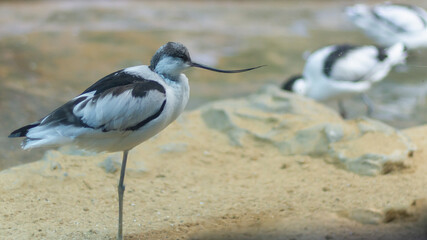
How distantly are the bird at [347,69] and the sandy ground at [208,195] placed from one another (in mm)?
1891

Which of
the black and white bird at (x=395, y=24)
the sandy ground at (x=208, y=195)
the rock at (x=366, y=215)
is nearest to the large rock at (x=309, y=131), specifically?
the sandy ground at (x=208, y=195)

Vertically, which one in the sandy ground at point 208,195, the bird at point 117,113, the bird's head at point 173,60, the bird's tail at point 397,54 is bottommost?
the sandy ground at point 208,195

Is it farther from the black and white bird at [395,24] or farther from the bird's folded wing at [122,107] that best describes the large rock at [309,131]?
the black and white bird at [395,24]

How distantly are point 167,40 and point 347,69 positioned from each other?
3194 mm

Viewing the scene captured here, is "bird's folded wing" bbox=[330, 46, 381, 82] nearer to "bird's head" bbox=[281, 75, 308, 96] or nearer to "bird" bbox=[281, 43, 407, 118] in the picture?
"bird" bbox=[281, 43, 407, 118]

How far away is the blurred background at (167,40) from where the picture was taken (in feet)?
21.3

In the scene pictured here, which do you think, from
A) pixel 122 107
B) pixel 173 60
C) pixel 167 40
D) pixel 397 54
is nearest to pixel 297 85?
pixel 397 54

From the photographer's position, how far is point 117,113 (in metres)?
2.95

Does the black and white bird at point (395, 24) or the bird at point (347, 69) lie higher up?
the black and white bird at point (395, 24)

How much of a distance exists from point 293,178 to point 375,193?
2.12ft

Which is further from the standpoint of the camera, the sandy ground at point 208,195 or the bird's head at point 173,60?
the bird's head at point 173,60

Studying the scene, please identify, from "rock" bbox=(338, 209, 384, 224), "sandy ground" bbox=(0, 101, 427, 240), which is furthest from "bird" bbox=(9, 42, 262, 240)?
"rock" bbox=(338, 209, 384, 224)

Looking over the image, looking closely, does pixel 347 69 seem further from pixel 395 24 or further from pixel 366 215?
pixel 366 215

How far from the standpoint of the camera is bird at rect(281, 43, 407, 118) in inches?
259
